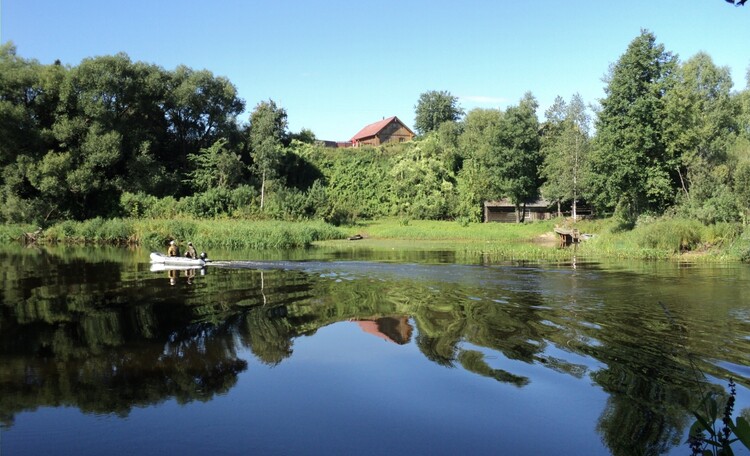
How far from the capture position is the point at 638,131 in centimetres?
3747

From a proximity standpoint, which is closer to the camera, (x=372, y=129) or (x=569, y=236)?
(x=569, y=236)

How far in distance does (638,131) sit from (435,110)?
4738cm

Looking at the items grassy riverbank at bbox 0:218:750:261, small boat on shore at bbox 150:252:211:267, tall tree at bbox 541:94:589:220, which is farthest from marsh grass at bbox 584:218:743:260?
small boat on shore at bbox 150:252:211:267

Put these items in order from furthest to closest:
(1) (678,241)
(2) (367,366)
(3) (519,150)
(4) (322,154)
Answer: (4) (322,154), (3) (519,150), (1) (678,241), (2) (367,366)

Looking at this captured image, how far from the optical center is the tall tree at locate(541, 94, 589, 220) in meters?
50.9

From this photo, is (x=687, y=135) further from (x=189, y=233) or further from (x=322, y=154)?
(x=322, y=154)

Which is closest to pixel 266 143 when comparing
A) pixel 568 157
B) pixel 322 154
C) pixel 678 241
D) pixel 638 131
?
pixel 322 154

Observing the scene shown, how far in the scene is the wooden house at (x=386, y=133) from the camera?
8344 centimetres

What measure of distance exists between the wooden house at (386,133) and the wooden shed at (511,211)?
Result: 2842 cm

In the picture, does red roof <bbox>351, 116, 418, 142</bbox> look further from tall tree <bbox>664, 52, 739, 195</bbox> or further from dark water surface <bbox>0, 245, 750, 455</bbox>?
dark water surface <bbox>0, 245, 750, 455</bbox>

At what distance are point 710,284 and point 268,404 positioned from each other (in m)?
16.7

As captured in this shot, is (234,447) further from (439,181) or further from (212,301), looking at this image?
(439,181)

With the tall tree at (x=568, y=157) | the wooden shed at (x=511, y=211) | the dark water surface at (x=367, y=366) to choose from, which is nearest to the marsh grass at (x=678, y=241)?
the dark water surface at (x=367, y=366)

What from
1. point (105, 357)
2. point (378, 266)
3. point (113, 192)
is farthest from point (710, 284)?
point (113, 192)
